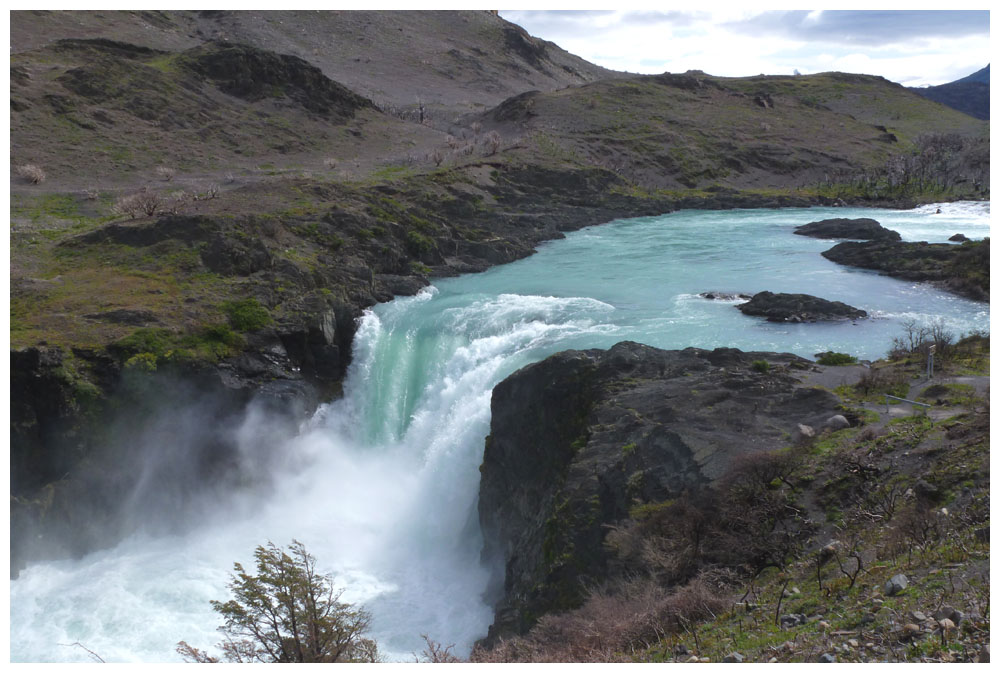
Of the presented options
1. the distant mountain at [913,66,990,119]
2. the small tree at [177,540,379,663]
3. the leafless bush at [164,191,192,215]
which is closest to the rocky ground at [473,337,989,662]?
the small tree at [177,540,379,663]

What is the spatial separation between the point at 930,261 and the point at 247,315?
31.2 m

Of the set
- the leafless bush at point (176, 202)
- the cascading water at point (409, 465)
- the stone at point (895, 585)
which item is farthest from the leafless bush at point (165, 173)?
the stone at point (895, 585)

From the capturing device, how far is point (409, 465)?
844 inches

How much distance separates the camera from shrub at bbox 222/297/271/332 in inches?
891

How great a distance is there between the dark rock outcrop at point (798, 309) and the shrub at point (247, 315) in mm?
17822

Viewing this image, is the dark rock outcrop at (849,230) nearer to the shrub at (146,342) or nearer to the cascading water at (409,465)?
the cascading water at (409,465)

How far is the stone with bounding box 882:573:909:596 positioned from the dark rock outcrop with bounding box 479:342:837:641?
15.1 feet

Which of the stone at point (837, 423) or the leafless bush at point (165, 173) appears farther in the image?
the leafless bush at point (165, 173)

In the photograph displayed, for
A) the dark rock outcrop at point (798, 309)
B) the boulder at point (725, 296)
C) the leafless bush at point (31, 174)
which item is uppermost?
the leafless bush at point (31, 174)

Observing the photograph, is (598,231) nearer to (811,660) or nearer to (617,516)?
(617,516)

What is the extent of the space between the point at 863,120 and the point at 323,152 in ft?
257

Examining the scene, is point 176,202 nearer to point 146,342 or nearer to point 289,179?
point 289,179

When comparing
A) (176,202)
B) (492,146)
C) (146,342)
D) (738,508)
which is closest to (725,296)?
(738,508)

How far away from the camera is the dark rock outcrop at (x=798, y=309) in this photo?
2662cm
